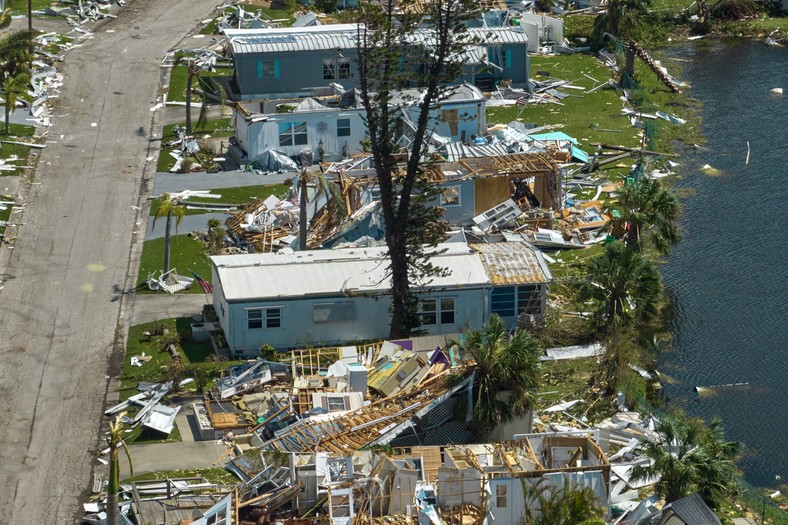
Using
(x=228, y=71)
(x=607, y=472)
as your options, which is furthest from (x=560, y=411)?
(x=228, y=71)

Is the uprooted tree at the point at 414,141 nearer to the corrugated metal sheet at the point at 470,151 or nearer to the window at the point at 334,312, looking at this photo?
the window at the point at 334,312

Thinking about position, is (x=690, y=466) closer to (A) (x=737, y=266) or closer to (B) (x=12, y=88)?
(A) (x=737, y=266)

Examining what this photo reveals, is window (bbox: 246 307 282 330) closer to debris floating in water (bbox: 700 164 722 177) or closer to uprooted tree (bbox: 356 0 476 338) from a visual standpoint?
uprooted tree (bbox: 356 0 476 338)

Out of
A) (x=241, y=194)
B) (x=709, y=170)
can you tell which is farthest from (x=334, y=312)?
(x=709, y=170)

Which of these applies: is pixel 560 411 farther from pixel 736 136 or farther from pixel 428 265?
pixel 736 136

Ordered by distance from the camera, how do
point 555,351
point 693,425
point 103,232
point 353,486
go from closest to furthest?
point 353,486
point 693,425
point 555,351
point 103,232

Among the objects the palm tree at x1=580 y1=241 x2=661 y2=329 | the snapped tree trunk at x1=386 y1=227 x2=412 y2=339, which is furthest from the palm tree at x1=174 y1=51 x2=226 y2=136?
the palm tree at x1=580 y1=241 x2=661 y2=329
